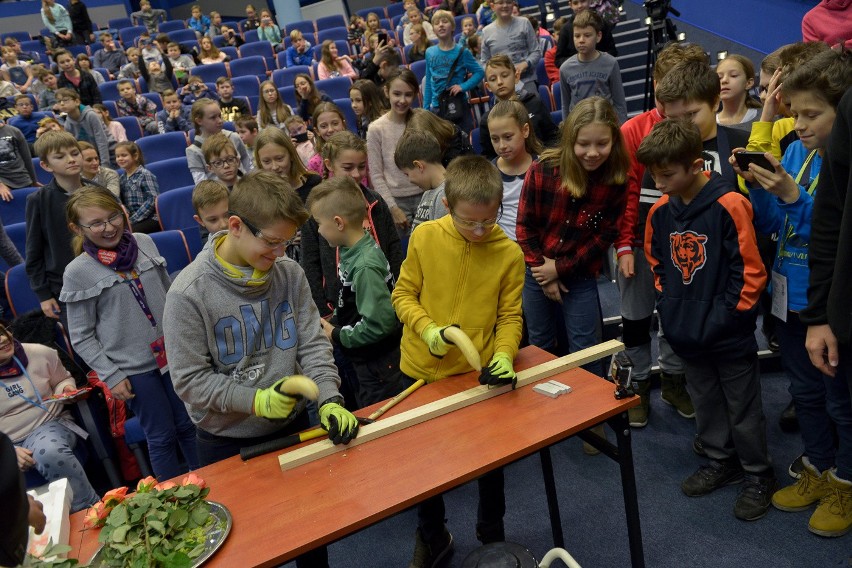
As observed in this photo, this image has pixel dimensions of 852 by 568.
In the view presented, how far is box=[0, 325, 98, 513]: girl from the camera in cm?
278

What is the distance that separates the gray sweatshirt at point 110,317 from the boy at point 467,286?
1.29 m

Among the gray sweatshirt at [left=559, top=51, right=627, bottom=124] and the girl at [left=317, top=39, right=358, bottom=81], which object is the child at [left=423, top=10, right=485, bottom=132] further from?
the girl at [left=317, top=39, right=358, bottom=81]

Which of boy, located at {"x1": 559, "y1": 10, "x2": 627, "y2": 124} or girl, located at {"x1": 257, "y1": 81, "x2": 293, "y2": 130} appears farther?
girl, located at {"x1": 257, "y1": 81, "x2": 293, "y2": 130}

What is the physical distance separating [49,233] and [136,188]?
5.17 feet

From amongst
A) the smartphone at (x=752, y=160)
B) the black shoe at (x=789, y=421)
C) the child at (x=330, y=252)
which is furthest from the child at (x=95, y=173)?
the black shoe at (x=789, y=421)

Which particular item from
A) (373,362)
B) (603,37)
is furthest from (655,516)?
(603,37)

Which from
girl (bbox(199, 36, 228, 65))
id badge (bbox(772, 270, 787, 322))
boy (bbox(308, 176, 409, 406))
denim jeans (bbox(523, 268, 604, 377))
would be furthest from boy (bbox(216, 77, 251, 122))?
id badge (bbox(772, 270, 787, 322))

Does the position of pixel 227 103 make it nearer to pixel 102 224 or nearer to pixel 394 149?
pixel 394 149

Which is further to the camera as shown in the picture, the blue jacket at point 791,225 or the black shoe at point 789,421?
the black shoe at point 789,421

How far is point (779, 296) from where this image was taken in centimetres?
227

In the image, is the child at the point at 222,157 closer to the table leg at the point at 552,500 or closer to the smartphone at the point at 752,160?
the table leg at the point at 552,500

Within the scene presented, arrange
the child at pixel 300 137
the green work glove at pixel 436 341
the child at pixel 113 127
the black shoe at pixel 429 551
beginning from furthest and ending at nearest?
the child at pixel 113 127, the child at pixel 300 137, the black shoe at pixel 429 551, the green work glove at pixel 436 341

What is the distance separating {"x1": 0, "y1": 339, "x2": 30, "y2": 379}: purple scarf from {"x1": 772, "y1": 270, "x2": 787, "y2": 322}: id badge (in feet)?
10.6

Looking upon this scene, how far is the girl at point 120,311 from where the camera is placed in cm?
270
